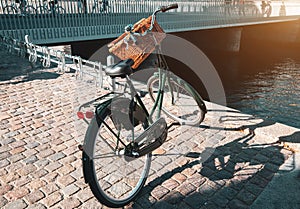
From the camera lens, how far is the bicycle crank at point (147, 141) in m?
3.09

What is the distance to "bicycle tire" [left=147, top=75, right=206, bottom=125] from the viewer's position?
15.2 feet

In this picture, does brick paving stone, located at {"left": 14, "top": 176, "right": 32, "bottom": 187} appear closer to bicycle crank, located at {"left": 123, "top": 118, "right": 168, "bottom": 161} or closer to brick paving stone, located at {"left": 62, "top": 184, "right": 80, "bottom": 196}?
brick paving stone, located at {"left": 62, "top": 184, "right": 80, "bottom": 196}

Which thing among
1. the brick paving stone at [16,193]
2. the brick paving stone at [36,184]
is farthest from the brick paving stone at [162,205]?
the brick paving stone at [16,193]

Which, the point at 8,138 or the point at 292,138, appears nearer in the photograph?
the point at 292,138

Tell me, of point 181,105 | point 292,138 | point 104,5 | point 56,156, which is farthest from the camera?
point 104,5

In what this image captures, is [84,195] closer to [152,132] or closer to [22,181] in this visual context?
[22,181]

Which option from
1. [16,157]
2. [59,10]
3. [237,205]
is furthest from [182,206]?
[59,10]

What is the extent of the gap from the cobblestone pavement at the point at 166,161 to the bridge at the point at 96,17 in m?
7.85

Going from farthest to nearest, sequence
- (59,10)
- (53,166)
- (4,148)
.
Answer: (59,10), (4,148), (53,166)

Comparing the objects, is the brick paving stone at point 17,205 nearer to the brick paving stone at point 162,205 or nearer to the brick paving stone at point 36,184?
the brick paving stone at point 36,184

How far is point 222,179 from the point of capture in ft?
11.8

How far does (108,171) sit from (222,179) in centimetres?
155

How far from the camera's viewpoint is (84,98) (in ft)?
22.0

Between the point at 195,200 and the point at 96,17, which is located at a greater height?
the point at 96,17
